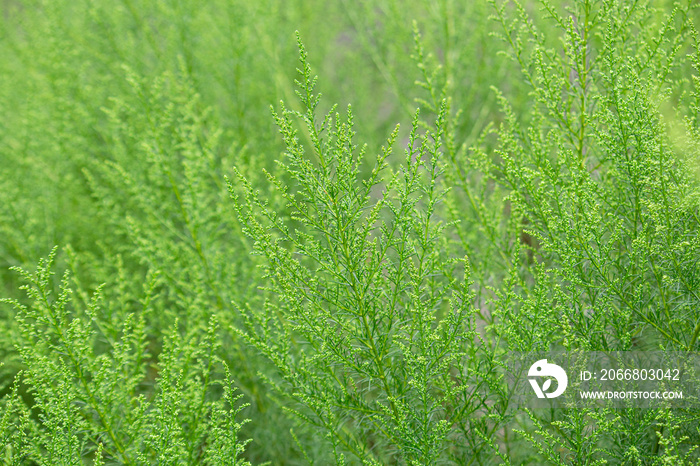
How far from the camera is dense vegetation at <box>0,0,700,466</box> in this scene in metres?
1.67

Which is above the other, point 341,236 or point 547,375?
point 341,236

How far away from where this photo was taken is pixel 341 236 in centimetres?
166

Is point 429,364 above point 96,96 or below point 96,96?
below

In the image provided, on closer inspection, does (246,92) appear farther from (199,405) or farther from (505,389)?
(505,389)

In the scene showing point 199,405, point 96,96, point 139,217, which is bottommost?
point 199,405

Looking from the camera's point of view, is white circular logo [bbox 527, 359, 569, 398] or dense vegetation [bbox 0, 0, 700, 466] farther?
white circular logo [bbox 527, 359, 569, 398]

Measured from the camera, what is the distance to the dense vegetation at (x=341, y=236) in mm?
1672

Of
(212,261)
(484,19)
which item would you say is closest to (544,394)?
(212,261)

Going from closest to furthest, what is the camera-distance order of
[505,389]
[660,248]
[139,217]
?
[660,248], [505,389], [139,217]

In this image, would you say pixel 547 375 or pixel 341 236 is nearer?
pixel 341 236

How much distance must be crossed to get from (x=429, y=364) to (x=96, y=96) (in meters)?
3.86

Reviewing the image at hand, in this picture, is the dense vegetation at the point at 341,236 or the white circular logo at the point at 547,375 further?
the white circular logo at the point at 547,375

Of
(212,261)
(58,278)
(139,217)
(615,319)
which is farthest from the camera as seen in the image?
(139,217)

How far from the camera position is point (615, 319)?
1760mm
